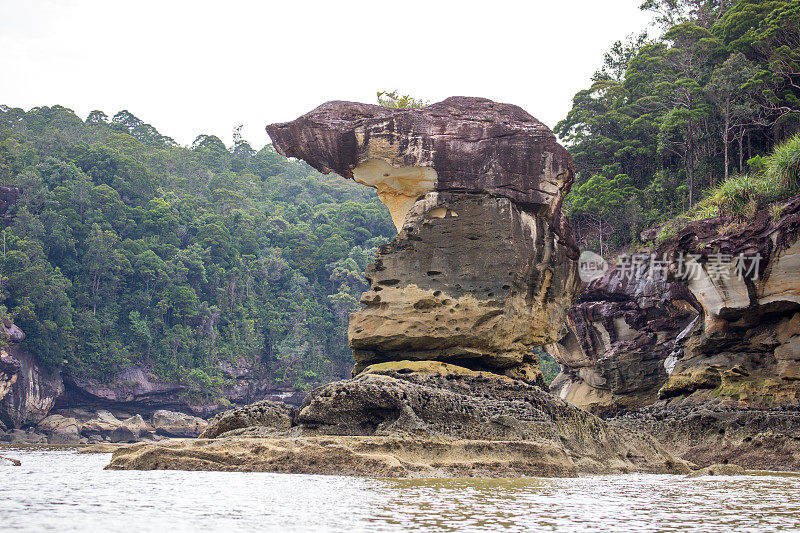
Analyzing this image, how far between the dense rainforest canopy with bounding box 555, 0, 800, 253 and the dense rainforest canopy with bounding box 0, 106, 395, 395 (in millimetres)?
26159

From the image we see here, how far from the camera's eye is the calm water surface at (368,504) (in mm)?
6203

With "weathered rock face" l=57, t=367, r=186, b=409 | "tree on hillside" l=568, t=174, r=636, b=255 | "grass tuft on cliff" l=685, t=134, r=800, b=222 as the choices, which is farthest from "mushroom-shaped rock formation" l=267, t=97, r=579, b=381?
"weathered rock face" l=57, t=367, r=186, b=409

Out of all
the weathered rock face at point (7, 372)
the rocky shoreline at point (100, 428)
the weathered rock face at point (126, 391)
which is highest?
the weathered rock face at point (7, 372)

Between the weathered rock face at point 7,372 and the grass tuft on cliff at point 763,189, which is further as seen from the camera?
the weathered rock face at point 7,372

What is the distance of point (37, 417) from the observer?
131ft

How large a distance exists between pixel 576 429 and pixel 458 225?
4435mm

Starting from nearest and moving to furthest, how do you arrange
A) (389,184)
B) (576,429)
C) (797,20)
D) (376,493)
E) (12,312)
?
1. (376,493)
2. (576,429)
3. (389,184)
4. (797,20)
5. (12,312)

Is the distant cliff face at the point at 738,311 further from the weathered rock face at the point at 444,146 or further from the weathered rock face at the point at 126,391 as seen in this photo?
the weathered rock face at the point at 126,391

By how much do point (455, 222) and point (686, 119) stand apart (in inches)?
530

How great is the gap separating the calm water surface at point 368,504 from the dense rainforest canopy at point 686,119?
12046 mm

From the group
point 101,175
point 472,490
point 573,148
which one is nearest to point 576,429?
point 472,490

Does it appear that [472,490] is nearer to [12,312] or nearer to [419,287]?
[419,287]

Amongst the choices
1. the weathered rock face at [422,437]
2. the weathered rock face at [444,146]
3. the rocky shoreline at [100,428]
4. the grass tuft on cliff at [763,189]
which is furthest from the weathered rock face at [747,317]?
the rocky shoreline at [100,428]

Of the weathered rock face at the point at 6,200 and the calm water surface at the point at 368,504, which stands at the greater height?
the weathered rock face at the point at 6,200
